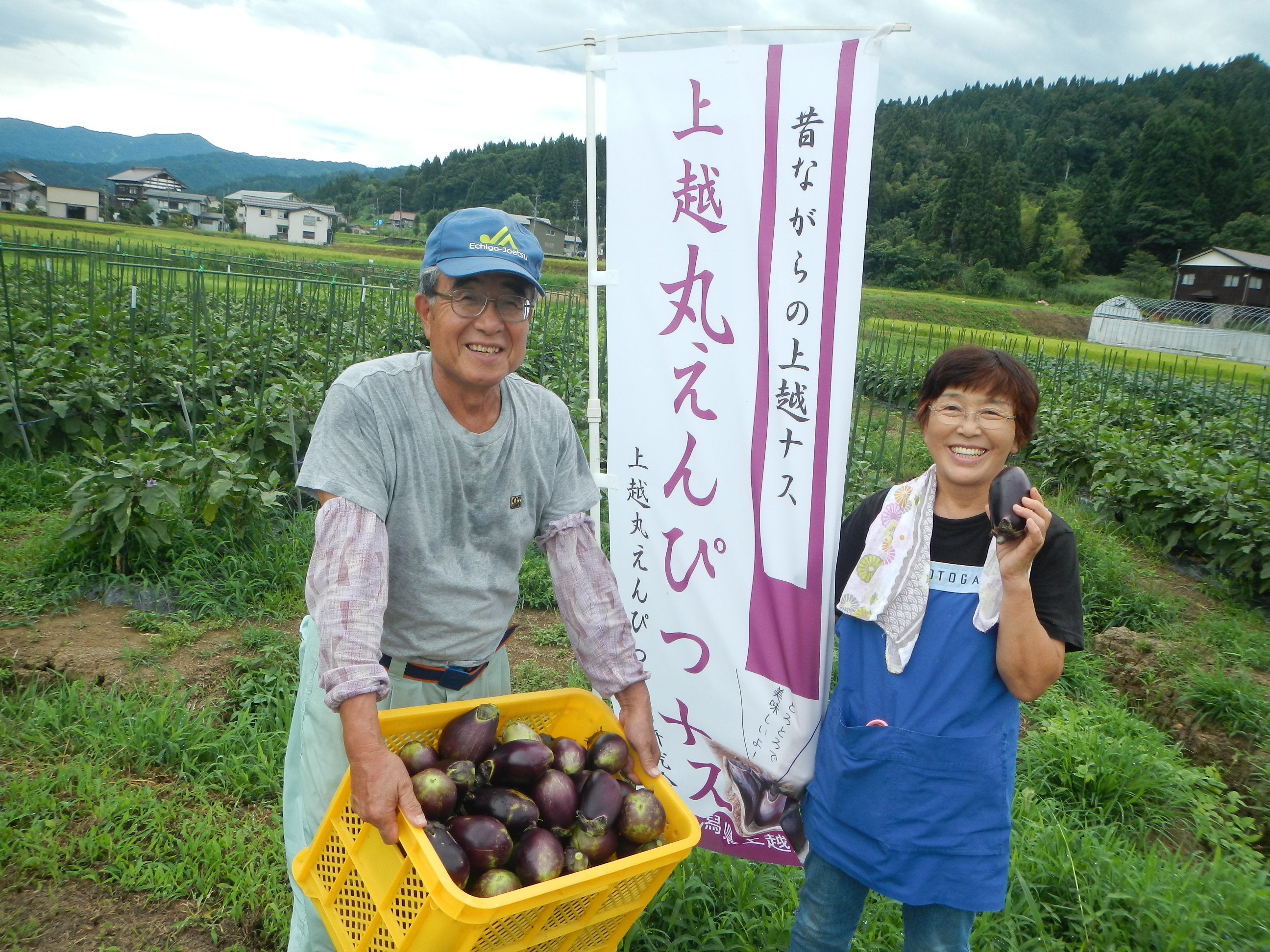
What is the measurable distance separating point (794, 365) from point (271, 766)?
7.22 ft

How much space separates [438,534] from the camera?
5.34 feet

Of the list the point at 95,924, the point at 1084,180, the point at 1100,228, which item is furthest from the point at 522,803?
the point at 1084,180

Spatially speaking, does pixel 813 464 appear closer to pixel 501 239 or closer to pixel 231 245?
pixel 501 239

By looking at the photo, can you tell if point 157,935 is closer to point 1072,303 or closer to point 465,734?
point 465,734

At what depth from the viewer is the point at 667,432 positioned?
2316 mm

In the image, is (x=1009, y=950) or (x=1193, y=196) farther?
(x=1193, y=196)

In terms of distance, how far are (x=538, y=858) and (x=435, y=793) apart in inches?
8.0

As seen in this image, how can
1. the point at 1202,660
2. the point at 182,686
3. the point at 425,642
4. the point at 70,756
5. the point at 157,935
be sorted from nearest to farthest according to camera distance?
the point at 425,642, the point at 157,935, the point at 70,756, the point at 182,686, the point at 1202,660

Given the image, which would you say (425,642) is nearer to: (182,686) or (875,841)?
(875,841)

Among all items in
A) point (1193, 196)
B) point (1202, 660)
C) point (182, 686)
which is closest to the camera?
point (182, 686)

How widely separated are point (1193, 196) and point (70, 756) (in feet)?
220

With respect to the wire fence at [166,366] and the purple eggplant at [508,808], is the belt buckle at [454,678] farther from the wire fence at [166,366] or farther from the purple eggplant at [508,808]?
the wire fence at [166,366]

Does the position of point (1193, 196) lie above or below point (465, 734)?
above

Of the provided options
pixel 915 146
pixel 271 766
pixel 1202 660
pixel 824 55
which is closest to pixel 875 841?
pixel 824 55
